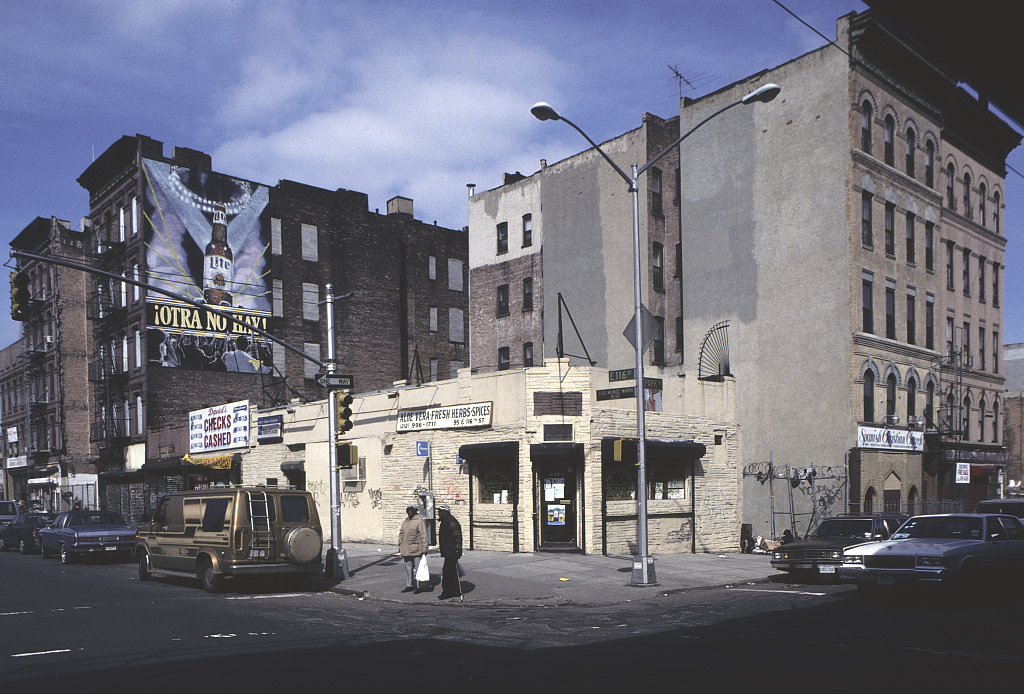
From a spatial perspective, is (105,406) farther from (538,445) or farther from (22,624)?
(22,624)

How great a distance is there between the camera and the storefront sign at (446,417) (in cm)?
Result: 2512

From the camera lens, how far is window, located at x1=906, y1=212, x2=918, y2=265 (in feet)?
114

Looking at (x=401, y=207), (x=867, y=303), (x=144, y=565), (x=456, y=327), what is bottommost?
(x=144, y=565)

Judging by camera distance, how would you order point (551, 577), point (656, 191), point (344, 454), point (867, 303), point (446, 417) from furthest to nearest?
1. point (656, 191)
2. point (867, 303)
3. point (446, 417)
4. point (344, 454)
5. point (551, 577)

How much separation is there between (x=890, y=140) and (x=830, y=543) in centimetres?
2074

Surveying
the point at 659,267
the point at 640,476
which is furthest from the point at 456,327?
the point at 640,476

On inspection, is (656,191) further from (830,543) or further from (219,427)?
(830,543)

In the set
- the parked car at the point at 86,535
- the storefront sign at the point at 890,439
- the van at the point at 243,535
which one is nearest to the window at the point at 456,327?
the storefront sign at the point at 890,439

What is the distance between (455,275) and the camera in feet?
188

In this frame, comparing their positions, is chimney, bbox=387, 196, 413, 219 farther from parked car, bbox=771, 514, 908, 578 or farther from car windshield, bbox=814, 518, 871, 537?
parked car, bbox=771, 514, 908, 578

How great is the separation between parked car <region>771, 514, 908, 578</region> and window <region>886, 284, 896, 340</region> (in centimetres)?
1444

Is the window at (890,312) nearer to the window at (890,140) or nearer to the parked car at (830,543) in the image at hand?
the window at (890,140)

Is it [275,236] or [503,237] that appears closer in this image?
[503,237]

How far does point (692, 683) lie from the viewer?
28.7 ft
